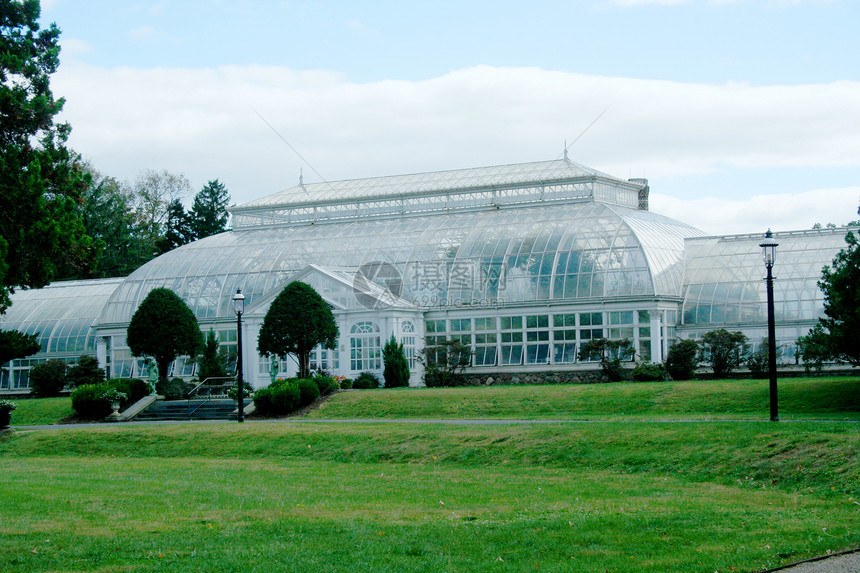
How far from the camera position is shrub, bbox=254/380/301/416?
32469mm

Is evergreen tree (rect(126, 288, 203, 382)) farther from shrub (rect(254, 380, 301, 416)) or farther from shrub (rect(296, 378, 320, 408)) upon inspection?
shrub (rect(296, 378, 320, 408))

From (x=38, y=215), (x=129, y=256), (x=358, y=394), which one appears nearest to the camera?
(x=38, y=215)

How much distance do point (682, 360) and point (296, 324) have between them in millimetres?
13768

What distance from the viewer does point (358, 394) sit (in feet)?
112

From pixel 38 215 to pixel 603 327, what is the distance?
87.3 ft

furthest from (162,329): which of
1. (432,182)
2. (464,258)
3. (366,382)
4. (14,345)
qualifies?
(432,182)

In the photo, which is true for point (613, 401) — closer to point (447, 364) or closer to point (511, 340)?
point (511, 340)

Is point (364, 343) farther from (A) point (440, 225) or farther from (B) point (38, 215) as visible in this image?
(B) point (38, 215)

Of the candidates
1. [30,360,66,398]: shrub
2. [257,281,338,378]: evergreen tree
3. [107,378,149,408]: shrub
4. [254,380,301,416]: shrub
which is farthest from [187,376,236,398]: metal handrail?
[30,360,66,398]: shrub

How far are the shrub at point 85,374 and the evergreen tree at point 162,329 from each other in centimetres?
888

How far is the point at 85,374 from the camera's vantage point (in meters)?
45.2

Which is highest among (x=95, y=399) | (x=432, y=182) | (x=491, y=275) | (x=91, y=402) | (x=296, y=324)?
(x=432, y=182)

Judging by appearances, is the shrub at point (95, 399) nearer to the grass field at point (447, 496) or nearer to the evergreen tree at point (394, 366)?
the grass field at point (447, 496)

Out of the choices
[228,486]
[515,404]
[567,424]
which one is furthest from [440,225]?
[228,486]
